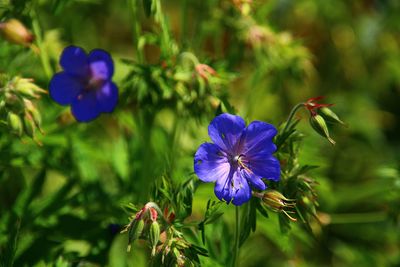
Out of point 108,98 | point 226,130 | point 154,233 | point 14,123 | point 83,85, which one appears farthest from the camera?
point 83,85

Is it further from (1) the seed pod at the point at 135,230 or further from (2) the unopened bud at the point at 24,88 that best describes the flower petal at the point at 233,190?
(2) the unopened bud at the point at 24,88

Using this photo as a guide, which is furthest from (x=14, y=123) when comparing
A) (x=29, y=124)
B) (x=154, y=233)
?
(x=154, y=233)

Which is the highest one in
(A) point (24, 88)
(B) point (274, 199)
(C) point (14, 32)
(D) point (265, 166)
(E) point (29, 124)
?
(C) point (14, 32)

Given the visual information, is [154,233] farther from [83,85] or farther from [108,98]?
[83,85]

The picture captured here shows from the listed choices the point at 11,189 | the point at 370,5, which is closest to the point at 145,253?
the point at 11,189

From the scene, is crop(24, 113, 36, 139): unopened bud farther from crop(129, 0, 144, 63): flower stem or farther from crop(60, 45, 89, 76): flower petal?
crop(129, 0, 144, 63): flower stem

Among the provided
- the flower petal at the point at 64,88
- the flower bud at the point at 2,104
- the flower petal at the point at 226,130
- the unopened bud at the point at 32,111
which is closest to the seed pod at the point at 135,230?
the flower petal at the point at 226,130
